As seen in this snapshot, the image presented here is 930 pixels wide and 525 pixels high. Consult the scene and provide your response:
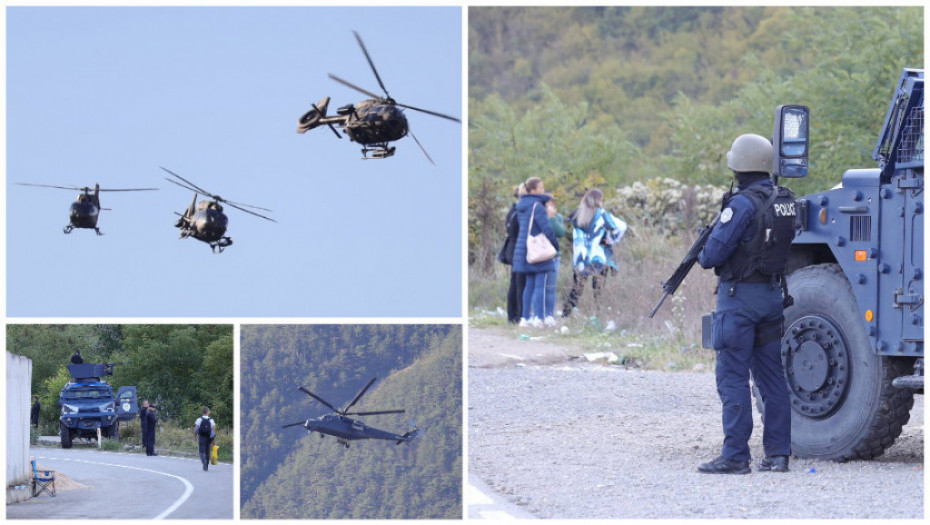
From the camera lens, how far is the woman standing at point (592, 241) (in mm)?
16609

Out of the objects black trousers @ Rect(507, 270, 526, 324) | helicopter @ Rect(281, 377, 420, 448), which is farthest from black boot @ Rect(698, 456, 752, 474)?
black trousers @ Rect(507, 270, 526, 324)

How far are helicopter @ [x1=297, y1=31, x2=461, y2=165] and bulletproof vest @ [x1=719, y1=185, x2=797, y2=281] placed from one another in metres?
2.00

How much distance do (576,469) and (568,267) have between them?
12.1 meters

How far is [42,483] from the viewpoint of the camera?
6.27 metres

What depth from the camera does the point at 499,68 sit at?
2554 inches

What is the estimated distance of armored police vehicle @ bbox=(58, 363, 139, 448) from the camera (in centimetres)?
586

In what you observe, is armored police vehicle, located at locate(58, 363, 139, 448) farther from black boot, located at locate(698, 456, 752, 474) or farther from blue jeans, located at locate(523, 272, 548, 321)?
blue jeans, located at locate(523, 272, 548, 321)

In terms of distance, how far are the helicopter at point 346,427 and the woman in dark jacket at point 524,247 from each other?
32.2ft

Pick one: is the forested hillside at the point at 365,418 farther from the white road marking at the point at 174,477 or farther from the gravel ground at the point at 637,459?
the gravel ground at the point at 637,459

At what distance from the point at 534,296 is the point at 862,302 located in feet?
27.9

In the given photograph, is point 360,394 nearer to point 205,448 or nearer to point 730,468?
point 205,448

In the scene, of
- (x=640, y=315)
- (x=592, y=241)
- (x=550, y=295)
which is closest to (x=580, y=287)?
(x=592, y=241)

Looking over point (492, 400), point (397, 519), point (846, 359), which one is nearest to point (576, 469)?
point (846, 359)

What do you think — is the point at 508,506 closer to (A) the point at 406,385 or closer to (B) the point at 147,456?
(A) the point at 406,385
